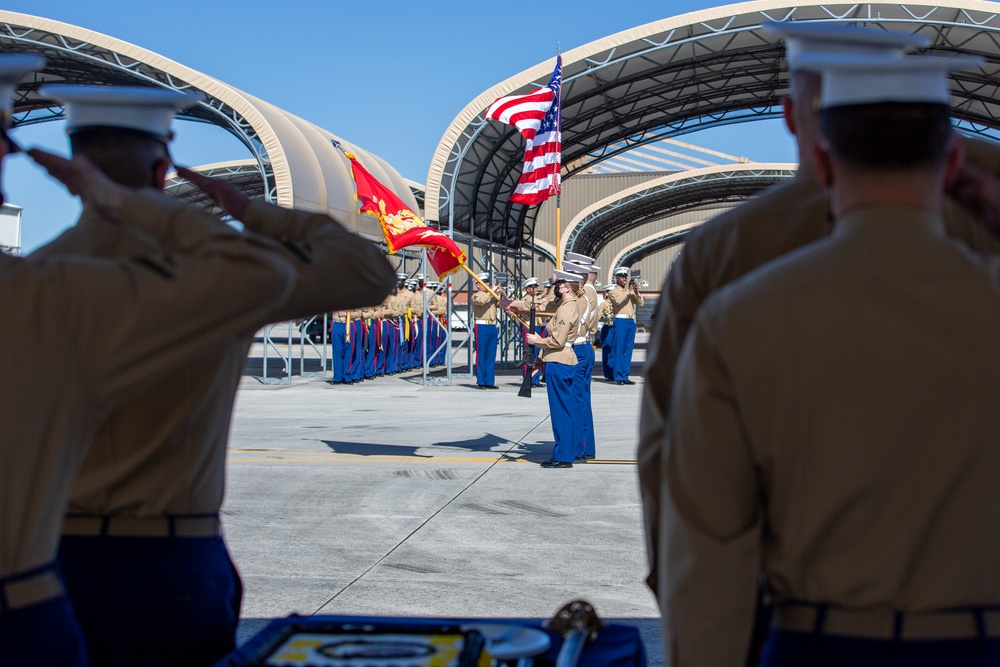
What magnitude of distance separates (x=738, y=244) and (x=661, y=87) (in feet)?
62.7

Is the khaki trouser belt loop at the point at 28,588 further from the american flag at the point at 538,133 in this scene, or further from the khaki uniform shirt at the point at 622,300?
the khaki uniform shirt at the point at 622,300

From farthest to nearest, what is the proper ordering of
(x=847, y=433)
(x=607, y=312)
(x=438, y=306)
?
(x=438, y=306)
(x=607, y=312)
(x=847, y=433)

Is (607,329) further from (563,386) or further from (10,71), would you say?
(10,71)

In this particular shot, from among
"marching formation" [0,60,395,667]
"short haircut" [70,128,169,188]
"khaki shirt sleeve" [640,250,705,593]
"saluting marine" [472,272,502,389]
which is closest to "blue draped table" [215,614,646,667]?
"khaki shirt sleeve" [640,250,705,593]

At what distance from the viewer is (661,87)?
66.9ft

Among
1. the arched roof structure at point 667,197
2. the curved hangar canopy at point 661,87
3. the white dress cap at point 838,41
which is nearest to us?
the white dress cap at point 838,41

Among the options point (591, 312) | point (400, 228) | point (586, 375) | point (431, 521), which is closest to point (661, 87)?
point (400, 228)

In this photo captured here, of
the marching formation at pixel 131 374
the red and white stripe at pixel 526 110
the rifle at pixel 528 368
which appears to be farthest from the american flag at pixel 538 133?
the marching formation at pixel 131 374

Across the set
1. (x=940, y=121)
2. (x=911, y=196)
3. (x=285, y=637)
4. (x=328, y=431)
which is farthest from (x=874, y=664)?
(x=328, y=431)

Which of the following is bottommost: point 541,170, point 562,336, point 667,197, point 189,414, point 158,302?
point 562,336

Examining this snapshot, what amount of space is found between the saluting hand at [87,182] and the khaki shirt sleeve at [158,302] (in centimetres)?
16

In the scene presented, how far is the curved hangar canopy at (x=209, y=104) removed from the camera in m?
16.2

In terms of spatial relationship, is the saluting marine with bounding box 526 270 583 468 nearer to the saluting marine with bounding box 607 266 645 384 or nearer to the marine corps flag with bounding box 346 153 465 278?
the marine corps flag with bounding box 346 153 465 278

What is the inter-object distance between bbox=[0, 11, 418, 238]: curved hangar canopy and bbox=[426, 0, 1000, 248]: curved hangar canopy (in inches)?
97.2
